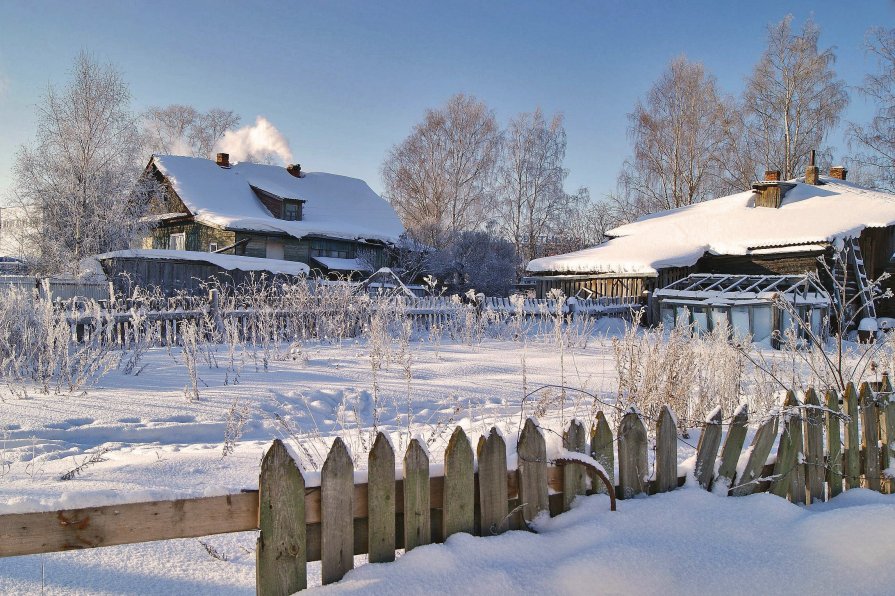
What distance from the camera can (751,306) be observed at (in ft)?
43.0

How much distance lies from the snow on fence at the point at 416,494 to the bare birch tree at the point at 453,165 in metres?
29.4

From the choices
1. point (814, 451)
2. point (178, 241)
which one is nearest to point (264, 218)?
point (178, 241)

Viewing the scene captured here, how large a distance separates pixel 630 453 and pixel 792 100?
2819 cm

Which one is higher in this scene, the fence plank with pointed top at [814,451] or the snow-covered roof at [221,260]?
the snow-covered roof at [221,260]

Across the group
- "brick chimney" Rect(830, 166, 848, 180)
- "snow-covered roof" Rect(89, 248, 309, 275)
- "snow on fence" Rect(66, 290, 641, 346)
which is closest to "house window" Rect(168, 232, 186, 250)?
"snow-covered roof" Rect(89, 248, 309, 275)

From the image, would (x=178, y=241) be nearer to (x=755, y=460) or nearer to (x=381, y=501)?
(x=381, y=501)

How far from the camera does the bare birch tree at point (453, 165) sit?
3266cm

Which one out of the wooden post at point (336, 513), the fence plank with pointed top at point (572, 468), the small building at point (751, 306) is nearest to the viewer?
the wooden post at point (336, 513)

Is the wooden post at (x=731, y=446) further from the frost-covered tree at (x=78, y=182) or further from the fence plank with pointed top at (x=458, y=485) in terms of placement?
the frost-covered tree at (x=78, y=182)

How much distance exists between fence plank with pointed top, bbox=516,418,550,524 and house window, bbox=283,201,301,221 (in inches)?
1125

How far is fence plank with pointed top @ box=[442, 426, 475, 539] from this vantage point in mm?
2037

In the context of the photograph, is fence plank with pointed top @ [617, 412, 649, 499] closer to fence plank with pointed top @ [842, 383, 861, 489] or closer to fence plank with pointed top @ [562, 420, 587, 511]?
fence plank with pointed top @ [562, 420, 587, 511]

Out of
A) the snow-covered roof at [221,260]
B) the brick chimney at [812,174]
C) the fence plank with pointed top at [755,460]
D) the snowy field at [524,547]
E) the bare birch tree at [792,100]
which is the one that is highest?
the bare birch tree at [792,100]

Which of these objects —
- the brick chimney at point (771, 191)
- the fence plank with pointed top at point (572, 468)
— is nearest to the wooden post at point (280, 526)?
the fence plank with pointed top at point (572, 468)
